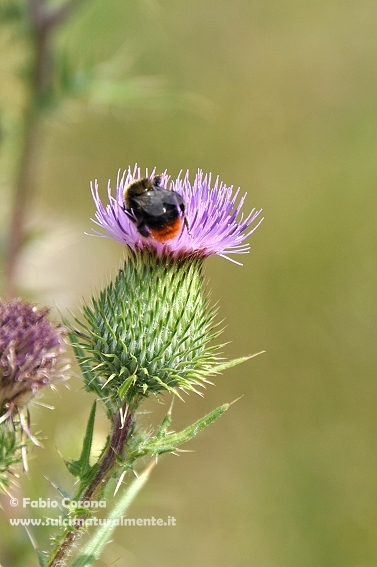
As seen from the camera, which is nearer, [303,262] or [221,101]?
[303,262]

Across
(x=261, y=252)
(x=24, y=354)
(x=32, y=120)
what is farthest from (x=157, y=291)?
(x=261, y=252)

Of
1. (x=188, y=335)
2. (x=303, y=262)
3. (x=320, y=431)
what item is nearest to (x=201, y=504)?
(x=320, y=431)

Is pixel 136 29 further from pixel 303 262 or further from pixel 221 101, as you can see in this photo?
pixel 303 262

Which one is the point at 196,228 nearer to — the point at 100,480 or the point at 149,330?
the point at 149,330

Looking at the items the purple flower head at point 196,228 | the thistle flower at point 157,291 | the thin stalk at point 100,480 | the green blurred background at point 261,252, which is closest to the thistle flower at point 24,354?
the thistle flower at point 157,291

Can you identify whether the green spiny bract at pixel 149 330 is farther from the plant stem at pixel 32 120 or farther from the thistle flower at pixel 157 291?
the plant stem at pixel 32 120

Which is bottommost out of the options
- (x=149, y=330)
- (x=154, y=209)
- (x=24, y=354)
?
(x=24, y=354)
